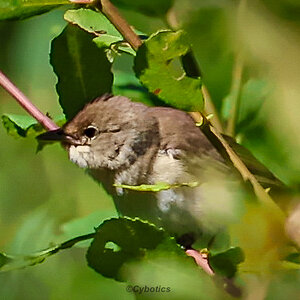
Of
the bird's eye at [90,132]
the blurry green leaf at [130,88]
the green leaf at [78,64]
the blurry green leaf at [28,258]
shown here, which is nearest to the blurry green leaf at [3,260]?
the blurry green leaf at [28,258]

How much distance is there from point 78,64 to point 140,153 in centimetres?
74

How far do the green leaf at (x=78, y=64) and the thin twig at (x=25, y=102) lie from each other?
0.05m

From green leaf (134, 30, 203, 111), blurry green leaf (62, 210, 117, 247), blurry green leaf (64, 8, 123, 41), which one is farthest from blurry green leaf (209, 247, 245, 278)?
blurry green leaf (62, 210, 117, 247)

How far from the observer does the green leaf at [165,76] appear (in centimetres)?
75

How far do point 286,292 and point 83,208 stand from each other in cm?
104

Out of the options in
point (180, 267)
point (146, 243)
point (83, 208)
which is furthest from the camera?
point (83, 208)

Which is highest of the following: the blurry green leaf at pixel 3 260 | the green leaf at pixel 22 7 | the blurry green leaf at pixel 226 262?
the green leaf at pixel 22 7

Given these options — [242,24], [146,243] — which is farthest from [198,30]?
[146,243]

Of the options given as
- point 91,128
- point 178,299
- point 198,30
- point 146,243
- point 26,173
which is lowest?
point 26,173

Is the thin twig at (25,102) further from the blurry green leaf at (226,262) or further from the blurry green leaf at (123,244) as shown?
the blurry green leaf at (226,262)

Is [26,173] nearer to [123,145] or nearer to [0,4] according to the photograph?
[123,145]

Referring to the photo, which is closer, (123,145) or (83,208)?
(83,208)

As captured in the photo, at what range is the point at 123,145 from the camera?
1824 millimetres

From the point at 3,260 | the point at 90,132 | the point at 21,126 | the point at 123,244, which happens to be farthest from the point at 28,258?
the point at 90,132
